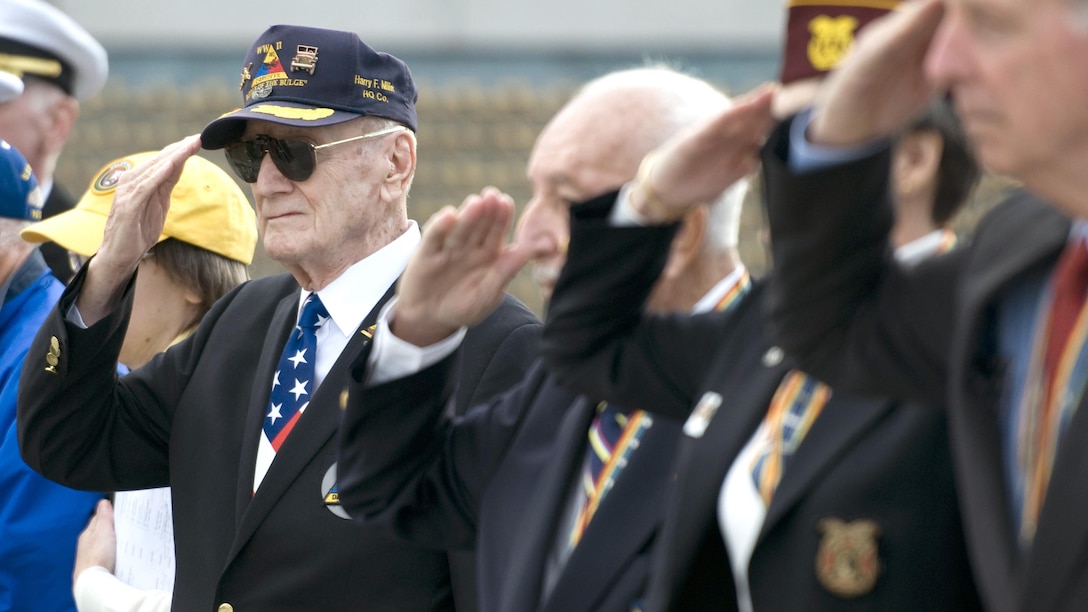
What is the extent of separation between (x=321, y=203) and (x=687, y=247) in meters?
1.19

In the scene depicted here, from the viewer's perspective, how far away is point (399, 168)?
3.68m

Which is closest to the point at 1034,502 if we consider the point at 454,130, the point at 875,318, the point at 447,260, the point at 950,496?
the point at 950,496

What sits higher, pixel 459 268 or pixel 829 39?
pixel 829 39

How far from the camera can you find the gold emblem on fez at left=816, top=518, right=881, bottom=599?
183 centimetres

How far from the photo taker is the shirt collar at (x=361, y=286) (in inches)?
134

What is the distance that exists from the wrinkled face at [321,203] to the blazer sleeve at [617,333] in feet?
4.11

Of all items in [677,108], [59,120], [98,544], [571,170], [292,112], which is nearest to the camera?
[571,170]

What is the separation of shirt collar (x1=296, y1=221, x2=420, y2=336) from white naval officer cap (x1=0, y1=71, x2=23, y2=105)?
2.40 metres

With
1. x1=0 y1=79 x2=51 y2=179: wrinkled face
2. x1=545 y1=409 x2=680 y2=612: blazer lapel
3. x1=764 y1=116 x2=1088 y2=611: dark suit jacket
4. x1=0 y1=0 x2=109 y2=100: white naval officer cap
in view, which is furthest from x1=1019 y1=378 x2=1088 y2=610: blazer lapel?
x1=0 y1=0 x2=109 y2=100: white naval officer cap

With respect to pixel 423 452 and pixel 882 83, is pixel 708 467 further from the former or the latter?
pixel 423 452

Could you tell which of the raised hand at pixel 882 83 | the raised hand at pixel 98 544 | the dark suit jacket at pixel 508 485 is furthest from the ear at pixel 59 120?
the raised hand at pixel 882 83

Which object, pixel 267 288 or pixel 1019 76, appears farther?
pixel 267 288

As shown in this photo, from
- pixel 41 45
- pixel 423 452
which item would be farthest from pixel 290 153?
pixel 41 45

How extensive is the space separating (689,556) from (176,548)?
1.82 m
